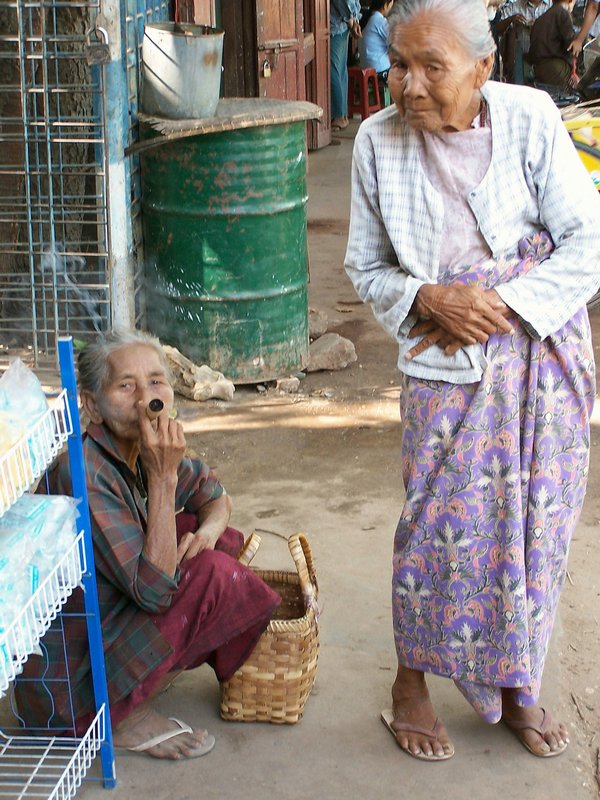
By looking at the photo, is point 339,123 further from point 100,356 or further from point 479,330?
point 479,330

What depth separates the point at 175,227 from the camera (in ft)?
16.5

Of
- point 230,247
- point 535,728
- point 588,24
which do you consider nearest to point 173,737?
point 535,728

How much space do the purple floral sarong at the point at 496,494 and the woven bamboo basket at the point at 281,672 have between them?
27cm

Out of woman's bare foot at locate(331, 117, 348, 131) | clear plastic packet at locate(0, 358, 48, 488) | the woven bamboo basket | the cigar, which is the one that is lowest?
the woven bamboo basket

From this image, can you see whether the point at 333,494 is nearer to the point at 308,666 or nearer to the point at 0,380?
the point at 308,666

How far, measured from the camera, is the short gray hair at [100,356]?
99.0 inches

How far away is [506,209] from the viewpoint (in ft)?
7.73

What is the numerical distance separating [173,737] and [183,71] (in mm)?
3233

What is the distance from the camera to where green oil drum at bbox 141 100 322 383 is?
486 centimetres

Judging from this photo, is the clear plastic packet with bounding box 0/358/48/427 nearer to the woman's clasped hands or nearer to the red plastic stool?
the woman's clasped hands

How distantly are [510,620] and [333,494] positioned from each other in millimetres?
1711

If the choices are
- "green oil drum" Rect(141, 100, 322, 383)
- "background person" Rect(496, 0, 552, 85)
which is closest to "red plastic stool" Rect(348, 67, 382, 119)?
"background person" Rect(496, 0, 552, 85)

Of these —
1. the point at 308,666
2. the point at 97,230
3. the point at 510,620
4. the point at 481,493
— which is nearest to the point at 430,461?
the point at 481,493

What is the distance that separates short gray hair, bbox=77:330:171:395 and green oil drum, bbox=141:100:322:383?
2.39 meters
